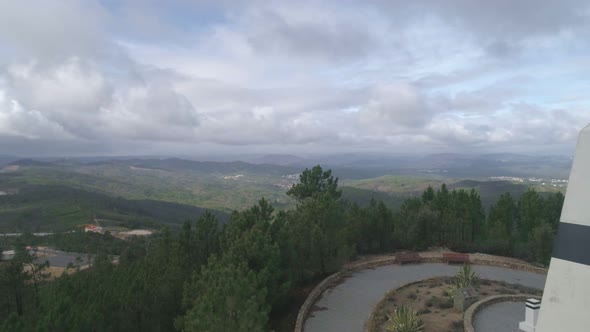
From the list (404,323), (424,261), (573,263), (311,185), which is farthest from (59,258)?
(573,263)

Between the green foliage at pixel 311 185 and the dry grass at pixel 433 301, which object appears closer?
the dry grass at pixel 433 301

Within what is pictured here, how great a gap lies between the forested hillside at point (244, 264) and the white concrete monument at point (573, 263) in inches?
248

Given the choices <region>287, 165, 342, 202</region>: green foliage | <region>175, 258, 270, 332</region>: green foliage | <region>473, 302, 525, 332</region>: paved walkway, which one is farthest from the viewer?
<region>287, 165, 342, 202</region>: green foliage

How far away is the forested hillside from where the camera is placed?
945 centimetres

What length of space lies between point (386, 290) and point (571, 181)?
13971 mm

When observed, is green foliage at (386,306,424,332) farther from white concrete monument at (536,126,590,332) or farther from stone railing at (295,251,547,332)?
white concrete monument at (536,126,590,332)

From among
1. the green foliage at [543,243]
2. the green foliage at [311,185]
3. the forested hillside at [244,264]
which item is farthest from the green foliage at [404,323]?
the green foliage at [311,185]

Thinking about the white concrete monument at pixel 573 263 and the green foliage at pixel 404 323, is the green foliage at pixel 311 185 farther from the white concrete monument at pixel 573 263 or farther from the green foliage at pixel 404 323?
the white concrete monument at pixel 573 263

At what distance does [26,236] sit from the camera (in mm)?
81000

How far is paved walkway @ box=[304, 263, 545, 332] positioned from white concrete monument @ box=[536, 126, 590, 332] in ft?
31.0

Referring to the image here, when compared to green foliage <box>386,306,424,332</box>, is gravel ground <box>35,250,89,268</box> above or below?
below

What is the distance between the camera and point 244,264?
12055 mm

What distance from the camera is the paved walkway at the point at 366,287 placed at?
1394 centimetres

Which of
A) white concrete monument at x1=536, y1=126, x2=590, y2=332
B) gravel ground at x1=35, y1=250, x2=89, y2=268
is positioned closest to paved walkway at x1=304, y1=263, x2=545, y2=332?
white concrete monument at x1=536, y1=126, x2=590, y2=332
